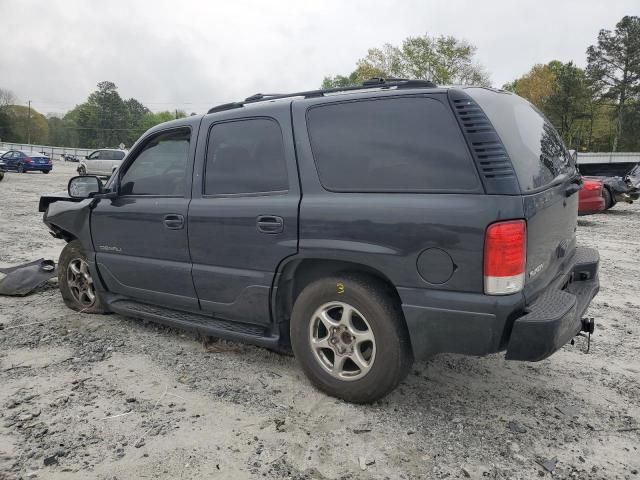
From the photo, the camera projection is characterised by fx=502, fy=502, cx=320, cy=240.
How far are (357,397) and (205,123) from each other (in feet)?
7.43

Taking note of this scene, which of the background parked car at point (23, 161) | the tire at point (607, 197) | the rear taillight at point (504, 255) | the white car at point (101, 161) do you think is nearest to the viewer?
the rear taillight at point (504, 255)

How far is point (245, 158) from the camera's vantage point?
356 cm

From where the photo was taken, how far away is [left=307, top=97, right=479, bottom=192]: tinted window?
2723 mm

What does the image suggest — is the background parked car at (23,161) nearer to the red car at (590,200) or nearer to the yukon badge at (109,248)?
the red car at (590,200)

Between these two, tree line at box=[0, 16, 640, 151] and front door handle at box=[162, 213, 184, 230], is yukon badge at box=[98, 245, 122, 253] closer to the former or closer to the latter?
front door handle at box=[162, 213, 184, 230]

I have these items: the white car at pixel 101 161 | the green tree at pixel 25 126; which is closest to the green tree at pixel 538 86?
the white car at pixel 101 161

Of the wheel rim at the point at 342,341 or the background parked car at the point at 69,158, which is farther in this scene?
the background parked car at the point at 69,158

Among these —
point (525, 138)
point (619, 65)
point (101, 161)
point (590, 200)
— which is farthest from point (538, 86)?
point (525, 138)

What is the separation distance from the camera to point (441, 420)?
118 inches

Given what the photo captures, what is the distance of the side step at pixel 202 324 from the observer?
3.51m

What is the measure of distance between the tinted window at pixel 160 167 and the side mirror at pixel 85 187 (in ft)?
0.86

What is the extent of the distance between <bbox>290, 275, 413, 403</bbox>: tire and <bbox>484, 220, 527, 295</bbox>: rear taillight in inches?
24.1

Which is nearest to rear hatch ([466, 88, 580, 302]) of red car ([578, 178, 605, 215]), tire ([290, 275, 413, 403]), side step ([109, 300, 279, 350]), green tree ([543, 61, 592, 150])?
Answer: tire ([290, 275, 413, 403])

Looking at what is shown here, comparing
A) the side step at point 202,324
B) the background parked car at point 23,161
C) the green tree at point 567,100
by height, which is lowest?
the side step at point 202,324
